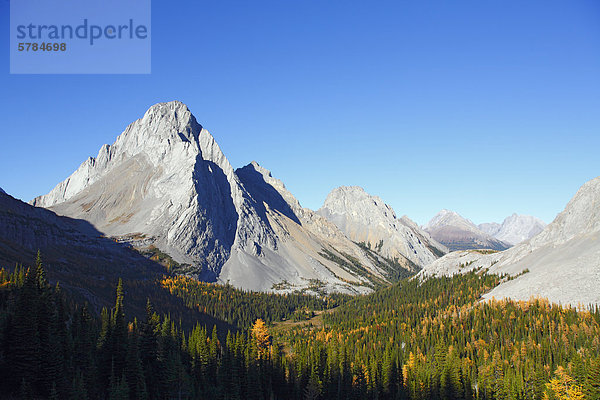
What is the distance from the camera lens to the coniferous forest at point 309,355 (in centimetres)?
5419

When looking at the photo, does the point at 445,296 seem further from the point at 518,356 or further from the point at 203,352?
the point at 203,352

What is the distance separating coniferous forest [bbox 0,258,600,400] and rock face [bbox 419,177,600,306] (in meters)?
8.91

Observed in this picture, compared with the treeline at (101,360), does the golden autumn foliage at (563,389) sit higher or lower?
lower

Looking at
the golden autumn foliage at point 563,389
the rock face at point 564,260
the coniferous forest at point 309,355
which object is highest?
the rock face at point 564,260

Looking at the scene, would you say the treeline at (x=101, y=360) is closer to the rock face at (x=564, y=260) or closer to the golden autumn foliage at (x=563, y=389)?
the golden autumn foliage at (x=563, y=389)

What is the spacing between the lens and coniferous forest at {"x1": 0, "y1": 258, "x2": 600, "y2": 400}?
5419cm

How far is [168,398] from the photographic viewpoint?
68625mm

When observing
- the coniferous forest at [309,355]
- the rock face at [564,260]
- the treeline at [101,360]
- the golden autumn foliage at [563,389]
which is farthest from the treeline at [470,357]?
the treeline at [101,360]

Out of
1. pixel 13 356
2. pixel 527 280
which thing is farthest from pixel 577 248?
pixel 13 356

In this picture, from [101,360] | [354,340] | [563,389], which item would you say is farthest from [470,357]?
[101,360]

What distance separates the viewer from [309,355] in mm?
109125

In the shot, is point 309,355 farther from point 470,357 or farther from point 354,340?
point 470,357

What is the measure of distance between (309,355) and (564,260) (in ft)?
326

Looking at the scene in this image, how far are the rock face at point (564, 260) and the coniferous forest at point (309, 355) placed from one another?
8.91m
